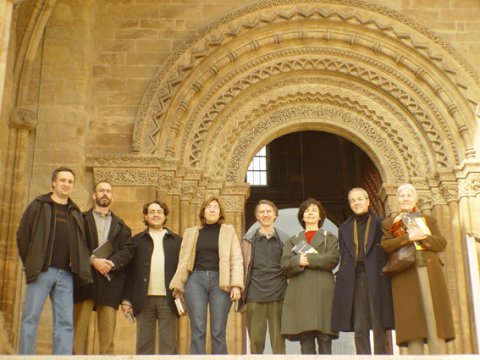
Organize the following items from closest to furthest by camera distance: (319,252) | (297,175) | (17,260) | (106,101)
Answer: (319,252), (17,260), (106,101), (297,175)

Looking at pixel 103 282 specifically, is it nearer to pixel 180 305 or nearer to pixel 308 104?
pixel 180 305

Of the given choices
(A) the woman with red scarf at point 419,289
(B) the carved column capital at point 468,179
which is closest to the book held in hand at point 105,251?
(A) the woman with red scarf at point 419,289

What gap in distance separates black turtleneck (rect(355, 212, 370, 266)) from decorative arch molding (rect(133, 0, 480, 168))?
461 centimetres

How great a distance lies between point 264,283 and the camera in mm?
6797

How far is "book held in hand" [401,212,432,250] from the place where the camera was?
635 centimetres

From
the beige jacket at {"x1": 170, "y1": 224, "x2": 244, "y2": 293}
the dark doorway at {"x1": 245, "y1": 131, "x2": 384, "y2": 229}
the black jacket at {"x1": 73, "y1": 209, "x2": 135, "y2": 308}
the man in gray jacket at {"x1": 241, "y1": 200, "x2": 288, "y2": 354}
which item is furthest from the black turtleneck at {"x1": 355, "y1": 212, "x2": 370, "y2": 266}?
the dark doorway at {"x1": 245, "y1": 131, "x2": 384, "y2": 229}

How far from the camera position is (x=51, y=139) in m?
10.5

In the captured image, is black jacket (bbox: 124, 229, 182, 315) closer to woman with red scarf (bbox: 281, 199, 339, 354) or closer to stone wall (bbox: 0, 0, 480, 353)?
woman with red scarf (bbox: 281, 199, 339, 354)

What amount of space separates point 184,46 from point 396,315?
6156mm

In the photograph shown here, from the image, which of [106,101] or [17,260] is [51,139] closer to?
[106,101]

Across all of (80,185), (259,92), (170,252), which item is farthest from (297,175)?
(170,252)

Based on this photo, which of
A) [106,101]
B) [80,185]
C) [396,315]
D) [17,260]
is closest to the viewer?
[396,315]

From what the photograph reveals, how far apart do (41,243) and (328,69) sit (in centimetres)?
638

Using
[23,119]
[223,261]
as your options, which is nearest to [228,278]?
[223,261]
